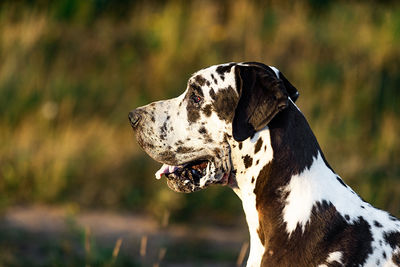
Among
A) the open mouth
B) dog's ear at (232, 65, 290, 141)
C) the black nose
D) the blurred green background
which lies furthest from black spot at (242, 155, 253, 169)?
the blurred green background

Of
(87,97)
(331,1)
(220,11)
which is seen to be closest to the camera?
(87,97)

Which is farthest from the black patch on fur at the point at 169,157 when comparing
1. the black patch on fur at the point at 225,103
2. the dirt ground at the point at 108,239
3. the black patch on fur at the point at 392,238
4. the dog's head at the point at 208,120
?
the dirt ground at the point at 108,239

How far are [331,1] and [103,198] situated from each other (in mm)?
6486

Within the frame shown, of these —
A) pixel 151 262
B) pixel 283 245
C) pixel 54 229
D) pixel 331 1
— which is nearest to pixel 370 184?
pixel 151 262

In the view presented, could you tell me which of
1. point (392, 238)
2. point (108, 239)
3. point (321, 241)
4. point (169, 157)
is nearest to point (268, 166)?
point (321, 241)

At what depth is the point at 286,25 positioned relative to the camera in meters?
10.5

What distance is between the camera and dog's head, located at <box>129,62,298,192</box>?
10.4 ft

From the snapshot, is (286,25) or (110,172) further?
(286,25)

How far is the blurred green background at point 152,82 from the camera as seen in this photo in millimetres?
7246

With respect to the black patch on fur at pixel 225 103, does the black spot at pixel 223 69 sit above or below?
above

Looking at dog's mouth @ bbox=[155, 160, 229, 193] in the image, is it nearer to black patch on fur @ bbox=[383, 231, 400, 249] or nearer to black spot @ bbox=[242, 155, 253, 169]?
black spot @ bbox=[242, 155, 253, 169]

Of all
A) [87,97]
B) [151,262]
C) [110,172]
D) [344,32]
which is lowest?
[151,262]

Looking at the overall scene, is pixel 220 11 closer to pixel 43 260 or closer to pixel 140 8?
pixel 140 8

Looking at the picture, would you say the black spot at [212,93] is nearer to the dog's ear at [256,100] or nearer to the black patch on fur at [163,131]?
the dog's ear at [256,100]
